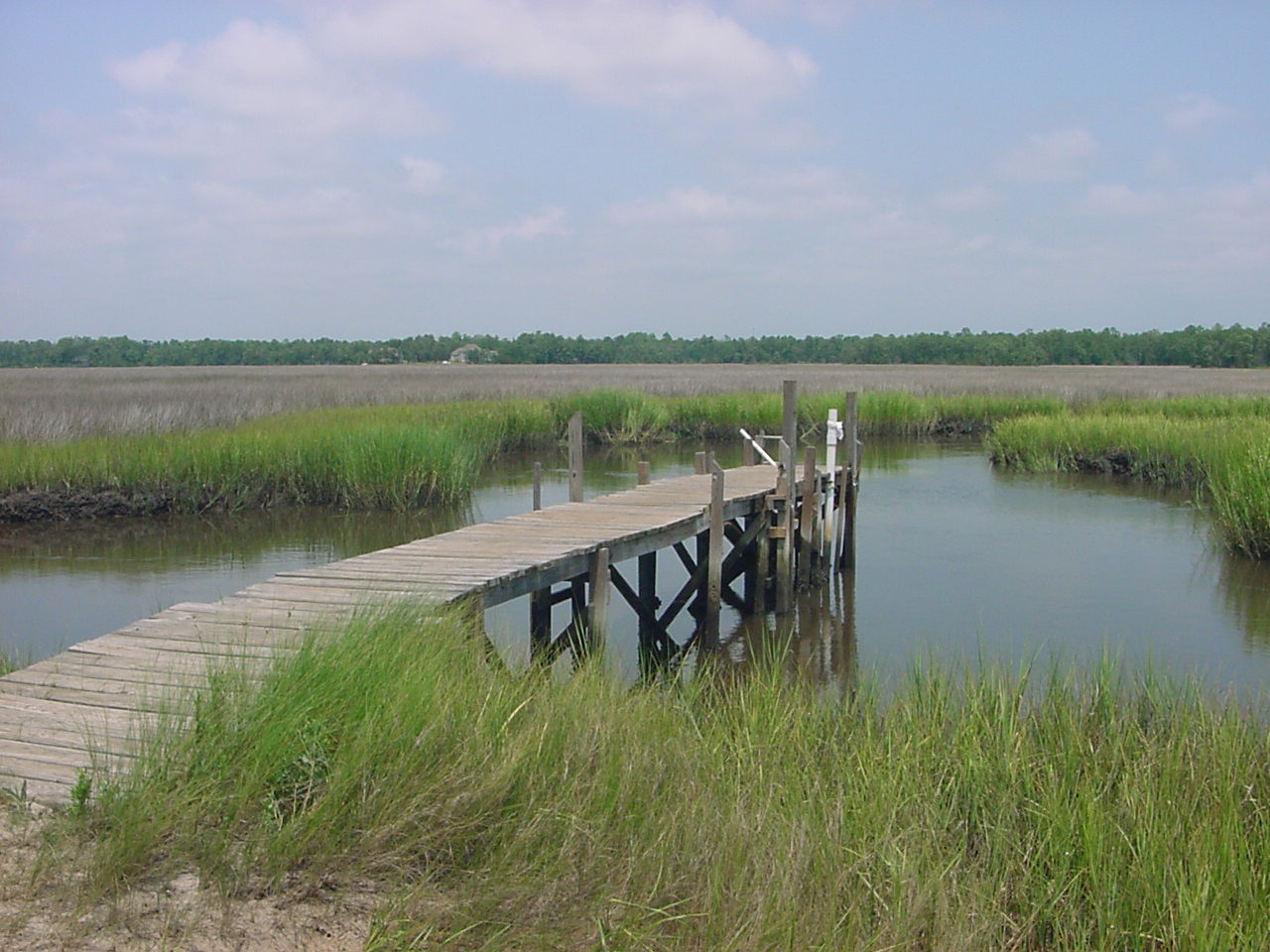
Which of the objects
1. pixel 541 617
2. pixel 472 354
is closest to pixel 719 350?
pixel 472 354

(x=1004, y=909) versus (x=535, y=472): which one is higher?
(x=535, y=472)

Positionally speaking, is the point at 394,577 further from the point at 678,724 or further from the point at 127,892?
the point at 127,892

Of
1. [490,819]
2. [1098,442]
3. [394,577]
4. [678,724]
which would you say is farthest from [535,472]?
[1098,442]

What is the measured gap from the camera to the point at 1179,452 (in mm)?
18359

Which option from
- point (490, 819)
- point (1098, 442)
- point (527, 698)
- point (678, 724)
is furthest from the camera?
point (1098, 442)

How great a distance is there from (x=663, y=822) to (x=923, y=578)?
854 centimetres

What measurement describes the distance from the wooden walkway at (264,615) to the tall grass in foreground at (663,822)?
0.49 m

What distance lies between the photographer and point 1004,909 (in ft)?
12.6

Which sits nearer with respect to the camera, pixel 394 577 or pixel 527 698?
pixel 527 698

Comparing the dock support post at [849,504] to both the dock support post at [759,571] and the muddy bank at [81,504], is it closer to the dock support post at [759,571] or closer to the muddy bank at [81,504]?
the dock support post at [759,571]

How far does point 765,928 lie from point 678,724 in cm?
175

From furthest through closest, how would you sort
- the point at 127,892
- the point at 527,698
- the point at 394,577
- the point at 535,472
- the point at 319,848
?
1. the point at 535,472
2. the point at 394,577
3. the point at 527,698
4. the point at 319,848
5. the point at 127,892

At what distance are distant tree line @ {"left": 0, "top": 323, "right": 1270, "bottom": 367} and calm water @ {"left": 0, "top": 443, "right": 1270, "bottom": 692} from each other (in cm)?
6212

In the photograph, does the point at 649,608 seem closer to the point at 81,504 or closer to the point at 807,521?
the point at 807,521
